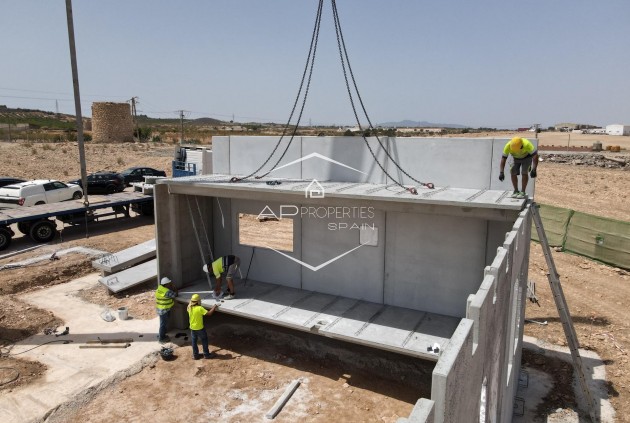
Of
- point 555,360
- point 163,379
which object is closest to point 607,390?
point 555,360

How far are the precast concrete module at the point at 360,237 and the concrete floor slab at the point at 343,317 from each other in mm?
25

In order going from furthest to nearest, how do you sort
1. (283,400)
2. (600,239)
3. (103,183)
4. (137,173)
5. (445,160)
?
(137,173) → (103,183) → (600,239) → (445,160) → (283,400)

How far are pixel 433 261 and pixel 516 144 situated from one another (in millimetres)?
3102

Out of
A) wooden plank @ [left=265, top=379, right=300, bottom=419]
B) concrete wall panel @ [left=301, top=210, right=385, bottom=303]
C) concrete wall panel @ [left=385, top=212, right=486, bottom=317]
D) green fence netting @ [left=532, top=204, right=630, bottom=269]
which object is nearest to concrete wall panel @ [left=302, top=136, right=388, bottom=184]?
concrete wall panel @ [left=301, top=210, right=385, bottom=303]

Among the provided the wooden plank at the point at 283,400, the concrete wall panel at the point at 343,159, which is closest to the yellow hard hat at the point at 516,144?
the concrete wall panel at the point at 343,159

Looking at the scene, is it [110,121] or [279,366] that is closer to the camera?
[279,366]

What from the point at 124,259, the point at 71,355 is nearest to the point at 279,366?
the point at 71,355

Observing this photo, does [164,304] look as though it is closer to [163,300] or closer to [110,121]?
[163,300]

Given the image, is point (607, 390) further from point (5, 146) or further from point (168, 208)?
point (5, 146)

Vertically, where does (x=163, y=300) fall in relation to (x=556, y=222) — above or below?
below

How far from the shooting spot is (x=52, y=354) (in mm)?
10648

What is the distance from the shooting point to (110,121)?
186 feet

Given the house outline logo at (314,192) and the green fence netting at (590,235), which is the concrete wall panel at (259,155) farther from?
the green fence netting at (590,235)

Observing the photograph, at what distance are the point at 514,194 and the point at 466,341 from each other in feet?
18.7
